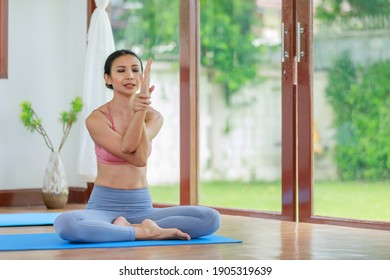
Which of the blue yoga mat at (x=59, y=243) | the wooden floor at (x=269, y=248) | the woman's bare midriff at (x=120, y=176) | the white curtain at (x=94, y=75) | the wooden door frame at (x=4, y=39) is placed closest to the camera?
the wooden floor at (x=269, y=248)

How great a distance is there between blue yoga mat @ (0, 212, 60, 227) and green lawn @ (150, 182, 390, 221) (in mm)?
1101

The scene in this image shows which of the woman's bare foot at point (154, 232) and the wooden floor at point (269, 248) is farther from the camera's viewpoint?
the woman's bare foot at point (154, 232)

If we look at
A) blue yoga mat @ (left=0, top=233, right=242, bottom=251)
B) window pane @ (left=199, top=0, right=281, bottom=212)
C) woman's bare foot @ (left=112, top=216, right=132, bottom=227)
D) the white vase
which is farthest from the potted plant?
woman's bare foot @ (left=112, top=216, right=132, bottom=227)

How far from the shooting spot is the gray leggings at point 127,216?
4098 millimetres

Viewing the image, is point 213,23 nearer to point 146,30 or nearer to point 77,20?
point 146,30

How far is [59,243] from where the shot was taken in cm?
417

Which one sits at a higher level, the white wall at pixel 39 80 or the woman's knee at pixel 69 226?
the white wall at pixel 39 80

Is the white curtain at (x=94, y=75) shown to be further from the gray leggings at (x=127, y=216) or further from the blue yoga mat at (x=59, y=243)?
the gray leggings at (x=127, y=216)

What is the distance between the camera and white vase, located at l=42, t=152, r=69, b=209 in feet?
20.7

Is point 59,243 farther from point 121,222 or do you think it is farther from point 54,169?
point 54,169

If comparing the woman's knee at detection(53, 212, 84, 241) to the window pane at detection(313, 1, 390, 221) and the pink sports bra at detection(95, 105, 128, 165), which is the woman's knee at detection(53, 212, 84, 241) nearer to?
the pink sports bra at detection(95, 105, 128, 165)

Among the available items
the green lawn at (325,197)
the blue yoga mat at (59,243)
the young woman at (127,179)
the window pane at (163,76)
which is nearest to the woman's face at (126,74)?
the young woman at (127,179)

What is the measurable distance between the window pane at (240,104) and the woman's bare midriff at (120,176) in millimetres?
1596
